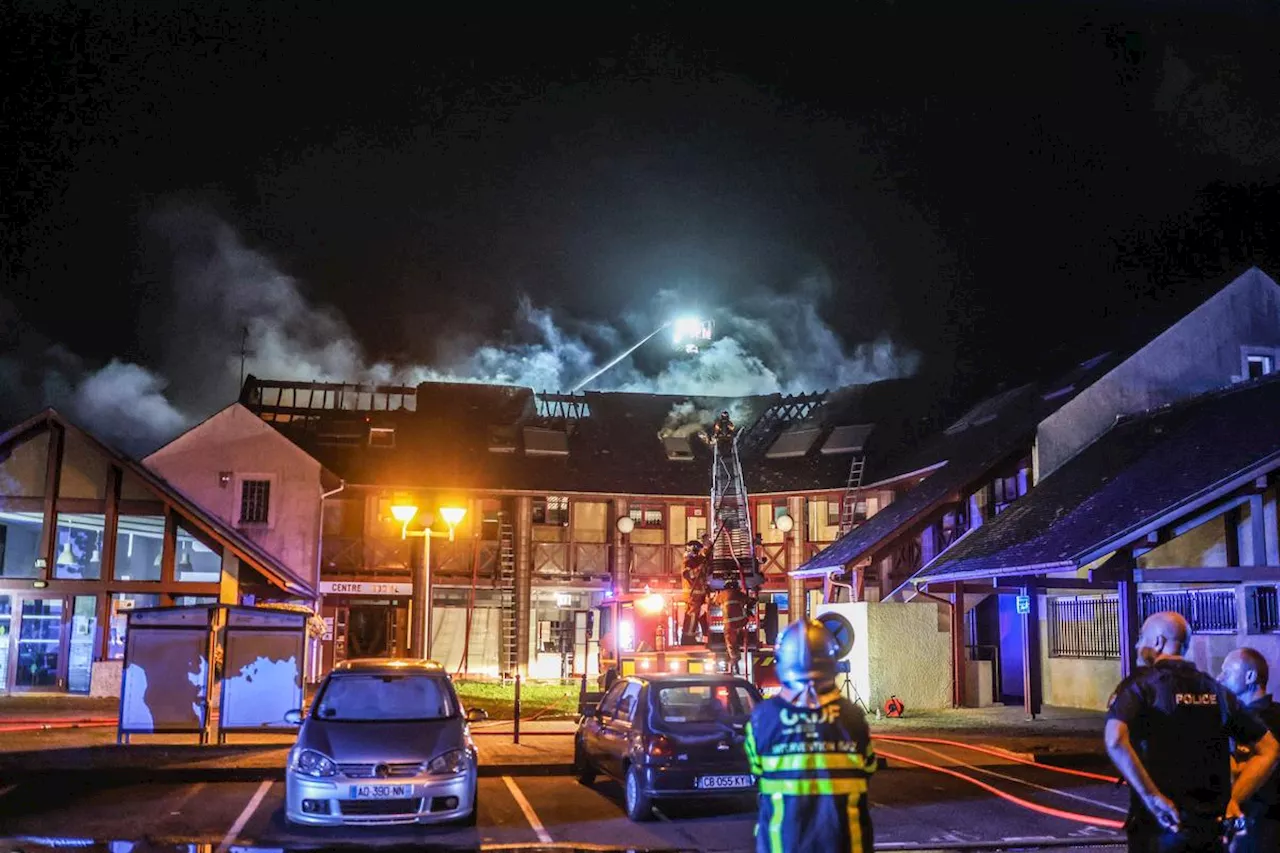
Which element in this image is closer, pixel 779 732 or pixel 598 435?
pixel 779 732

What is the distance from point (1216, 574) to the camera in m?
17.2

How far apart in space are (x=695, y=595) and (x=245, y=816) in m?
10.4

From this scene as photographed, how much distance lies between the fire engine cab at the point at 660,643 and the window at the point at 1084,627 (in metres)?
5.83

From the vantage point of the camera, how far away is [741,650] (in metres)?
19.4

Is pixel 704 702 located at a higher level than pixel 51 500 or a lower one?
lower

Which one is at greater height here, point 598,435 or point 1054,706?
point 598,435

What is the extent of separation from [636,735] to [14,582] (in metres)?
18.5

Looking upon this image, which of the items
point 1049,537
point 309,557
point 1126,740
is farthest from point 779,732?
point 309,557

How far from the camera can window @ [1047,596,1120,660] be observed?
21.5 m

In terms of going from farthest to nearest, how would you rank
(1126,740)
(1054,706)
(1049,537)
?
(1054,706) → (1049,537) → (1126,740)

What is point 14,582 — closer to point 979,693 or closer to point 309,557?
point 309,557

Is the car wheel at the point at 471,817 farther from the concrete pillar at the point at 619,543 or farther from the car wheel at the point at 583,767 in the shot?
the concrete pillar at the point at 619,543

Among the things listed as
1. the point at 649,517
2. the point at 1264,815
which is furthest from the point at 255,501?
the point at 1264,815

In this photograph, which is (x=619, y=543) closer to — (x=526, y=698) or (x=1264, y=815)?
(x=526, y=698)
